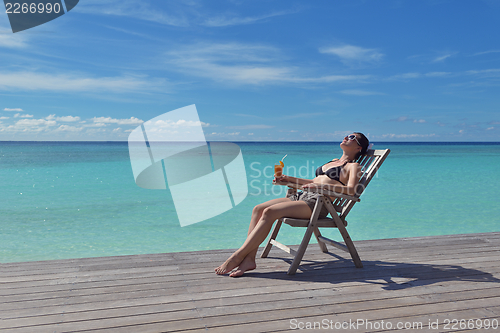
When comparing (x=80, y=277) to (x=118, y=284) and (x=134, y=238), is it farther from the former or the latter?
(x=134, y=238)

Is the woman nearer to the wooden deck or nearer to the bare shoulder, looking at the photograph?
the bare shoulder

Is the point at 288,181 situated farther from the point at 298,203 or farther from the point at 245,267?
the point at 245,267

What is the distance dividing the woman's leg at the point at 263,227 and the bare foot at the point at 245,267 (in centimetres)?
2

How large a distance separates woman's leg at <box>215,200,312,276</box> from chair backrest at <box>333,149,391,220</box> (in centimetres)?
38

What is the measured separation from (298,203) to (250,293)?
819 millimetres

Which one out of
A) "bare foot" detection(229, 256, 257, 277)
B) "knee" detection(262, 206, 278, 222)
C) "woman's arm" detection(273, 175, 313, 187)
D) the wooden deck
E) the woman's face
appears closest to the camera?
the wooden deck

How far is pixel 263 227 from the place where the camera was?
2705 millimetres

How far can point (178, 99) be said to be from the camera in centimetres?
5728

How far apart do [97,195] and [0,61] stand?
131 ft

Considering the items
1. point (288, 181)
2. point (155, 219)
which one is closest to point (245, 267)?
point (288, 181)

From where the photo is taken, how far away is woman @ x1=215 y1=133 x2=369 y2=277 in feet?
8.82

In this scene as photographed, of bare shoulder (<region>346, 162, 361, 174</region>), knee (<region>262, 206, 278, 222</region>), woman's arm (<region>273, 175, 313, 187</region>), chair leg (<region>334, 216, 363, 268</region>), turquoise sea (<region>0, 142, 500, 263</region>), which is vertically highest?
bare shoulder (<region>346, 162, 361, 174</region>)

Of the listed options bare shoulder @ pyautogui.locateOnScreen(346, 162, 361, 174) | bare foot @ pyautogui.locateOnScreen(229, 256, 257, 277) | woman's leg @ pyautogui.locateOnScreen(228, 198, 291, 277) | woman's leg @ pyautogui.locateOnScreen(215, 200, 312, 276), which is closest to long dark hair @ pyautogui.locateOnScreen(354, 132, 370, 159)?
bare shoulder @ pyautogui.locateOnScreen(346, 162, 361, 174)

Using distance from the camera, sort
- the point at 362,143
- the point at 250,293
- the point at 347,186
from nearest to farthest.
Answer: the point at 250,293, the point at 347,186, the point at 362,143
